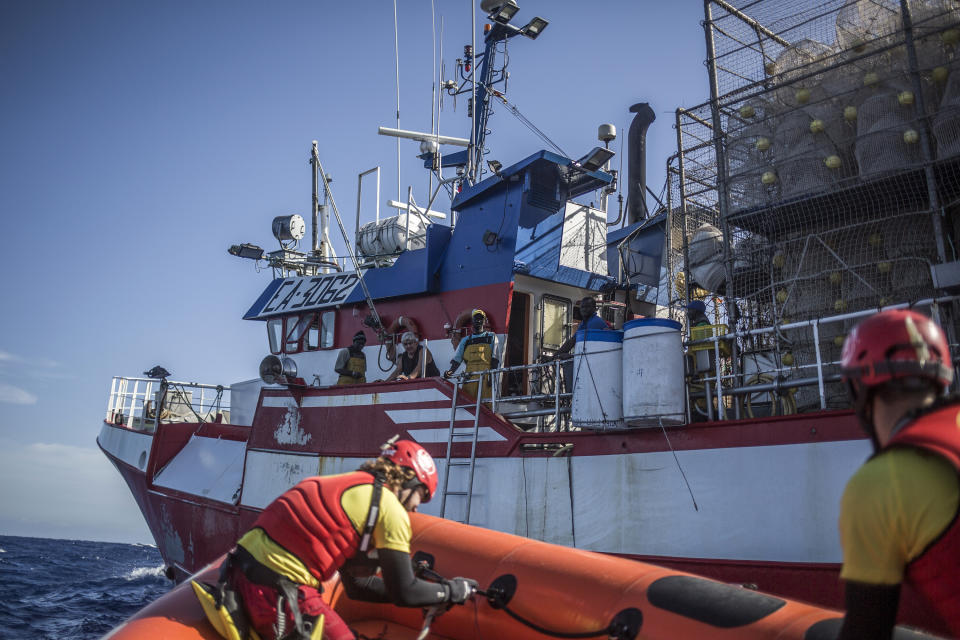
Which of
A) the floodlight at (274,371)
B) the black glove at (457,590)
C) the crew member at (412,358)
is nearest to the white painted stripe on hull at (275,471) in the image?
the floodlight at (274,371)

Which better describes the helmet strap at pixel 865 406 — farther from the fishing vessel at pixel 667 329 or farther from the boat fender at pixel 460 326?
the boat fender at pixel 460 326

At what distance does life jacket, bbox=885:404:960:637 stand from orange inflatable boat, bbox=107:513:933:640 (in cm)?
160

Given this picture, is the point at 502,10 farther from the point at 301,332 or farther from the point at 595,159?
the point at 301,332

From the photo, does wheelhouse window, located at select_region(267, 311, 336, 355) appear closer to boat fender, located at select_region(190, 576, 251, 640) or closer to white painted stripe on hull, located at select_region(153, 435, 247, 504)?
white painted stripe on hull, located at select_region(153, 435, 247, 504)

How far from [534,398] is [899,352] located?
5.42 meters

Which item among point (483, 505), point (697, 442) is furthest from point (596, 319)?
point (483, 505)

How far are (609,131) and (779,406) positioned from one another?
614 centimetres

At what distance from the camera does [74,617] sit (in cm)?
1118

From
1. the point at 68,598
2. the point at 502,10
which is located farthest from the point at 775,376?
the point at 68,598

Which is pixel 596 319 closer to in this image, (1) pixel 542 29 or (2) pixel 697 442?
(2) pixel 697 442

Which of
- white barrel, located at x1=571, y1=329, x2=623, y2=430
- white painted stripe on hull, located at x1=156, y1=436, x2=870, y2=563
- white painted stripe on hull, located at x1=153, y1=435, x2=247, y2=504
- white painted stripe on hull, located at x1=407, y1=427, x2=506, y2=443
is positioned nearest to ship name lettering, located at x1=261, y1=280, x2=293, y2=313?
white painted stripe on hull, located at x1=153, y1=435, x2=247, y2=504

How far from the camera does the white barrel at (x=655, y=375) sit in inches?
229

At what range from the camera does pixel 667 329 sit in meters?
5.90

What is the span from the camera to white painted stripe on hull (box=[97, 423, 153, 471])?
40.9 ft
